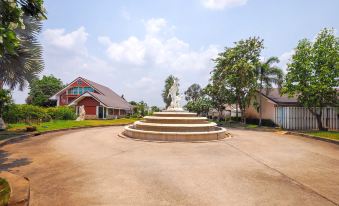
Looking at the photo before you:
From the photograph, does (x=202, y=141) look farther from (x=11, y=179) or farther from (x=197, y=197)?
(x=11, y=179)

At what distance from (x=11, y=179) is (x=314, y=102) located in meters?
24.2

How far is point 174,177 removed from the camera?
689cm

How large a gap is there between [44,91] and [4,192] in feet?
191

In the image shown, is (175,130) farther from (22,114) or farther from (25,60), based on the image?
(22,114)

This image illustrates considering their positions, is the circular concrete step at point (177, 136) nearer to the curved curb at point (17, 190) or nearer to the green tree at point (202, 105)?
the curved curb at point (17, 190)

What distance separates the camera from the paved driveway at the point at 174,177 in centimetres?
529

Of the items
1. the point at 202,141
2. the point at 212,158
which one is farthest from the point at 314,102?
the point at 212,158

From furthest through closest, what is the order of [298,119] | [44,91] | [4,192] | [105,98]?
[44,91] → [105,98] → [298,119] → [4,192]

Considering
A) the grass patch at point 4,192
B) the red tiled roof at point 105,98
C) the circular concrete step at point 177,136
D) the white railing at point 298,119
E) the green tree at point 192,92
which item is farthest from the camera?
the green tree at point 192,92

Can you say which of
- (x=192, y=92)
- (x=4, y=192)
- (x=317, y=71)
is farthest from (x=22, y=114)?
(x=192, y=92)

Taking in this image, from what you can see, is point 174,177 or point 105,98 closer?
point 174,177

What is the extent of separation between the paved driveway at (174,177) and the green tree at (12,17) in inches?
134

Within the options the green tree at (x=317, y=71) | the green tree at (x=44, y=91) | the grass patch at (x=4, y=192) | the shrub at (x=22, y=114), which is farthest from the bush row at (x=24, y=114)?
the green tree at (x=317, y=71)

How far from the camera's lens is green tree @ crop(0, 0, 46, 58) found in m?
3.45
